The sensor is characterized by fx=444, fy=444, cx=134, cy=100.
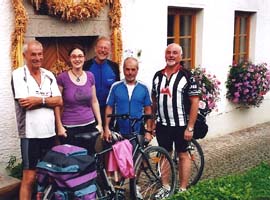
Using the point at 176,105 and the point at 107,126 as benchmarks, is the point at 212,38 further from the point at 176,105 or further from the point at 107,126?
the point at 107,126

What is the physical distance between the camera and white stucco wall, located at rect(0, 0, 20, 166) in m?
5.16

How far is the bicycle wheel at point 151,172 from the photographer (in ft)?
16.1

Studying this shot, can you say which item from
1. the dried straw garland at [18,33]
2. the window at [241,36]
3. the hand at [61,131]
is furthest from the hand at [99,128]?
the window at [241,36]

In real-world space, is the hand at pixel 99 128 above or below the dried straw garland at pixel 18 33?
below

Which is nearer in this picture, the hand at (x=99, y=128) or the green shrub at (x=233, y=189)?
the green shrub at (x=233, y=189)

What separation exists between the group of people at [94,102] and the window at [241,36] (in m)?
4.84

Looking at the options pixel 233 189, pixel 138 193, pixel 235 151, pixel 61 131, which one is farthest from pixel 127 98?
pixel 235 151

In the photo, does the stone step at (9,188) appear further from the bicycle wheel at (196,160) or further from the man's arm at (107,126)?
the bicycle wheel at (196,160)

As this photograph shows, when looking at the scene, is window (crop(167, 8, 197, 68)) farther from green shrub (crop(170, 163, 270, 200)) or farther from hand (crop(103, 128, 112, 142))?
green shrub (crop(170, 163, 270, 200))

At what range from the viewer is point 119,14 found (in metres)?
6.47

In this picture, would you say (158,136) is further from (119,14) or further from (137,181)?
(119,14)

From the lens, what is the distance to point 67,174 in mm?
3883

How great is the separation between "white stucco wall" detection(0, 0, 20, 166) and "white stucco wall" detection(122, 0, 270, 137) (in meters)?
2.02

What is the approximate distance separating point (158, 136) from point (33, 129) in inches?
65.3
